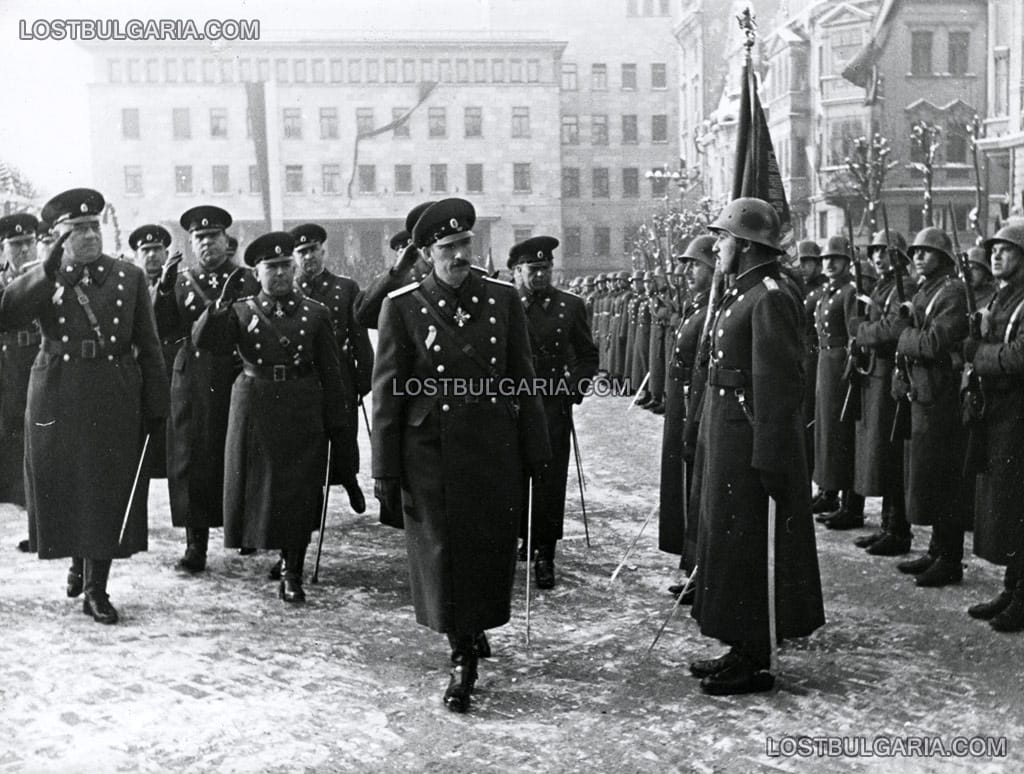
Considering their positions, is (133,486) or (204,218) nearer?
(133,486)

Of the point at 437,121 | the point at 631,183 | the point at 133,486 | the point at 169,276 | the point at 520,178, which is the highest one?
the point at 437,121

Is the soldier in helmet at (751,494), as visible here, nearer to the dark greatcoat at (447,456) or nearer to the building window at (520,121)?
the dark greatcoat at (447,456)

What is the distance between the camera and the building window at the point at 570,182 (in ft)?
179

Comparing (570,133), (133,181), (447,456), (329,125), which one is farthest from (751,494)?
(133,181)

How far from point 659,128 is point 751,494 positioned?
5136 cm

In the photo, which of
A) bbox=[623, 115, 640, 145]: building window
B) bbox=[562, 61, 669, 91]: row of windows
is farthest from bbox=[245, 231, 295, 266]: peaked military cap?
bbox=[623, 115, 640, 145]: building window

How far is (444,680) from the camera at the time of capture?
541cm

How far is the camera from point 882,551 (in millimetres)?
7969

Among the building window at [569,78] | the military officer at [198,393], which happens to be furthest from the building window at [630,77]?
the military officer at [198,393]

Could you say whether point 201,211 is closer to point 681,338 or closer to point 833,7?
point 681,338

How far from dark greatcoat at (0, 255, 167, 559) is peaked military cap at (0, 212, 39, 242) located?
311 centimetres

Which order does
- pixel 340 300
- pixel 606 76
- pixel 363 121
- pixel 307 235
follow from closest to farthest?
pixel 307 235 → pixel 340 300 → pixel 606 76 → pixel 363 121

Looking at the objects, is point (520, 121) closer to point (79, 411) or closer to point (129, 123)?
point (129, 123)

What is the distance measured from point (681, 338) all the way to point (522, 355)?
2.02m
